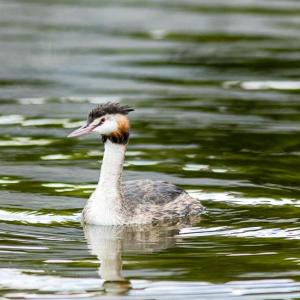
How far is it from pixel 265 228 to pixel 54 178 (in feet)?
10.9

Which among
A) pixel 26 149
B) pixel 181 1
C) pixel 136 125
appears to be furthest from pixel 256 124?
pixel 181 1

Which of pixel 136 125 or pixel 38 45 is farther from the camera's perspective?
pixel 38 45

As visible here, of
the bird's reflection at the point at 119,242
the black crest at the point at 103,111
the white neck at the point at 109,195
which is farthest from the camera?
the white neck at the point at 109,195

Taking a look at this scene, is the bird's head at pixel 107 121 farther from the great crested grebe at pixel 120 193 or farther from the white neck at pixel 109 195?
the white neck at pixel 109 195

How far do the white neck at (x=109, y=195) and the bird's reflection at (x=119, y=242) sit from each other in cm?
9

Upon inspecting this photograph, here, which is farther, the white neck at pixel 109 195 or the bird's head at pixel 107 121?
the white neck at pixel 109 195

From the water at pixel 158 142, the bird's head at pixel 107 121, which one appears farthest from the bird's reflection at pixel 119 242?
the bird's head at pixel 107 121

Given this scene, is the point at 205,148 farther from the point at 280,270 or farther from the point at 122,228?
the point at 280,270

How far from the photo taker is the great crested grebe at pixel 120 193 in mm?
14016

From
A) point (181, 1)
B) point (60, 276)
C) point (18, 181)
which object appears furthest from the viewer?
point (181, 1)

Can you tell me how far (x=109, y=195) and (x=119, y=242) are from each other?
79cm

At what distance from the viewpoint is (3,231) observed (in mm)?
13844

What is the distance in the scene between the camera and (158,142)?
18594mm

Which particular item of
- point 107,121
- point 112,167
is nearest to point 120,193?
point 112,167
